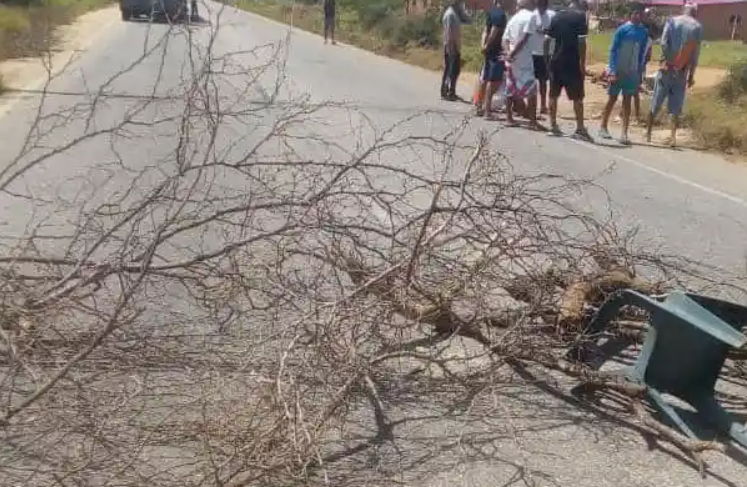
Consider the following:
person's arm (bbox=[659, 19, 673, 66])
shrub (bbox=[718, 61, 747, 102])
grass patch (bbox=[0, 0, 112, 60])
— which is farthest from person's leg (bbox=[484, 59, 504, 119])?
grass patch (bbox=[0, 0, 112, 60])

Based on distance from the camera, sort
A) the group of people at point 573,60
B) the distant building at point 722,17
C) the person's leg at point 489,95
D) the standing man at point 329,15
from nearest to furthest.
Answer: the group of people at point 573,60 → the person's leg at point 489,95 → the standing man at point 329,15 → the distant building at point 722,17

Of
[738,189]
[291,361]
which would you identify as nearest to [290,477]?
[291,361]

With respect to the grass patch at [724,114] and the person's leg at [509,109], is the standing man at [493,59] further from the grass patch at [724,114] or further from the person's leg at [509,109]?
the grass patch at [724,114]

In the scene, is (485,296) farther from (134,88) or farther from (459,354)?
(134,88)

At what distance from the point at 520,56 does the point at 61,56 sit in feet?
45.4

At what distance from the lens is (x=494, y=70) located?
45.5 ft

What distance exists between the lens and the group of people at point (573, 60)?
40.1 ft

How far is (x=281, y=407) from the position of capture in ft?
10.7

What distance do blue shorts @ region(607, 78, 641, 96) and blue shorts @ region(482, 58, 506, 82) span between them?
190cm

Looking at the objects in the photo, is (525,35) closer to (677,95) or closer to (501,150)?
(677,95)

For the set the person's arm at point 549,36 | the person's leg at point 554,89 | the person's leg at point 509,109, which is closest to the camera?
the person's arm at point 549,36

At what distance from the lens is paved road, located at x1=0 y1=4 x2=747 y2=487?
12.2 feet

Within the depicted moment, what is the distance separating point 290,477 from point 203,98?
1976 mm

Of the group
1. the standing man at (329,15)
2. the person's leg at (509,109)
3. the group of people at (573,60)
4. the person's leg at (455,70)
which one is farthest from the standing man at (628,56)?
the standing man at (329,15)
